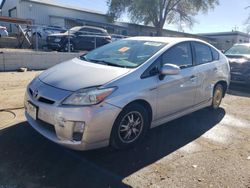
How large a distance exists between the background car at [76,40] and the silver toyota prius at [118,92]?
1040 cm

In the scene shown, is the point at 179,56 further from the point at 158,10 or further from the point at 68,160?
the point at 158,10

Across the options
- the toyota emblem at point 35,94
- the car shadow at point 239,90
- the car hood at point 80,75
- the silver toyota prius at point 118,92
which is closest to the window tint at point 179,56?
the silver toyota prius at point 118,92

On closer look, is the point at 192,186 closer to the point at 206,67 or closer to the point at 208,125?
the point at 208,125

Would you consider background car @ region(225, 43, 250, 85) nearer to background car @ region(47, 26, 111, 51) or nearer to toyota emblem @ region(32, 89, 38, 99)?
toyota emblem @ region(32, 89, 38, 99)

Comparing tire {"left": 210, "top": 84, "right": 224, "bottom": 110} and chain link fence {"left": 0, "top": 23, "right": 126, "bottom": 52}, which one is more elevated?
chain link fence {"left": 0, "top": 23, "right": 126, "bottom": 52}

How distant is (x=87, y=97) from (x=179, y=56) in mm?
2037

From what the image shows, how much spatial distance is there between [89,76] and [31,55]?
27.9ft

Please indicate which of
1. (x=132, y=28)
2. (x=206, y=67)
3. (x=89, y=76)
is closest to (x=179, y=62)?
(x=206, y=67)

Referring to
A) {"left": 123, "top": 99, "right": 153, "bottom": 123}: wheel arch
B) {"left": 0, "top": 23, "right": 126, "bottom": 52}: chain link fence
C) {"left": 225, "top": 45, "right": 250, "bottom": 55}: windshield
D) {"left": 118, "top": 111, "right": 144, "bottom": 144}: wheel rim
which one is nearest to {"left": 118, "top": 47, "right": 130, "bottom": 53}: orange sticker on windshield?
{"left": 123, "top": 99, "right": 153, "bottom": 123}: wheel arch

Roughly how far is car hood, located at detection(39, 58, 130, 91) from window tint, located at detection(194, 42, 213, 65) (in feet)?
6.25

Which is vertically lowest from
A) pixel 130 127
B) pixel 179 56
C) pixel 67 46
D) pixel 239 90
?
pixel 239 90

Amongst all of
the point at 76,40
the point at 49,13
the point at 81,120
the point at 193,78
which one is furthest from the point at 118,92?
the point at 49,13

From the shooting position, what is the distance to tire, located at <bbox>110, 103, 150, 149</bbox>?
3439mm

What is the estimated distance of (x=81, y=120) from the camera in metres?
3.07
